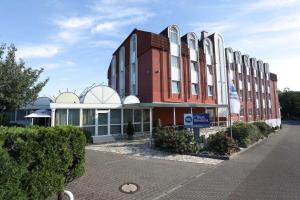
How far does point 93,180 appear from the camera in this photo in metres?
8.64

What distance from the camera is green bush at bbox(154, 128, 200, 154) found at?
46.3 feet

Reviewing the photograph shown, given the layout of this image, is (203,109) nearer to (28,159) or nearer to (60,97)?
(60,97)

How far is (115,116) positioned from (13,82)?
839 centimetres

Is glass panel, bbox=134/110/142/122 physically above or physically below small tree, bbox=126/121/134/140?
above

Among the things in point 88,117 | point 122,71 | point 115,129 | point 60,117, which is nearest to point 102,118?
point 88,117

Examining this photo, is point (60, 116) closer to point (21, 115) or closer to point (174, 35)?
point (21, 115)

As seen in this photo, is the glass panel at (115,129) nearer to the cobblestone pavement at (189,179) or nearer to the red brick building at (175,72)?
the red brick building at (175,72)

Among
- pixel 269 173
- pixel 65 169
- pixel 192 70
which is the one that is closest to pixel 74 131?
pixel 65 169

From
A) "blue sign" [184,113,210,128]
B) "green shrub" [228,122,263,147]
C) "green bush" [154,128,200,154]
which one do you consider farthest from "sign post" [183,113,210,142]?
"green shrub" [228,122,263,147]

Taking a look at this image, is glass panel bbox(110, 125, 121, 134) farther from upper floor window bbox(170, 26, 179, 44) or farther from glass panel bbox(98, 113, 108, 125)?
upper floor window bbox(170, 26, 179, 44)

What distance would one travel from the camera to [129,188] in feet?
26.1

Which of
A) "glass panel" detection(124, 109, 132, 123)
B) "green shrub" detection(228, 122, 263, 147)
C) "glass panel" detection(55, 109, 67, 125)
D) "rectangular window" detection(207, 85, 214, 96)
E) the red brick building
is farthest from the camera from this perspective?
"rectangular window" detection(207, 85, 214, 96)

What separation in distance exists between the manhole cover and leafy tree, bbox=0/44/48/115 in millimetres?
11078

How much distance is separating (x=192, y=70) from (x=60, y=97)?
15.3m
